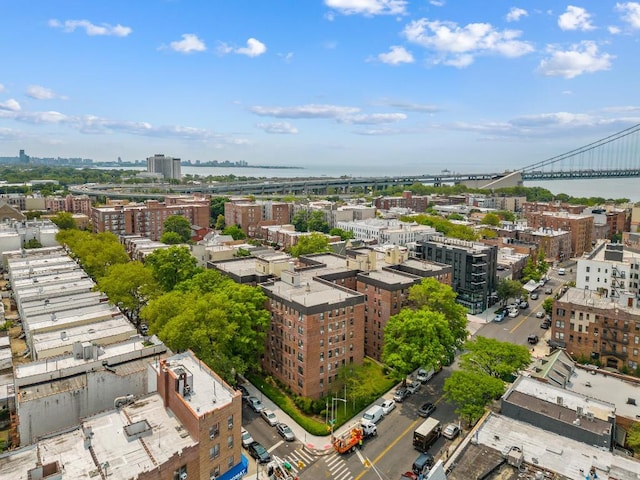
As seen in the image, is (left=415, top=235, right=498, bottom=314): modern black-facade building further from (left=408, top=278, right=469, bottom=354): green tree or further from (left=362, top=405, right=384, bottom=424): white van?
(left=362, top=405, right=384, bottom=424): white van

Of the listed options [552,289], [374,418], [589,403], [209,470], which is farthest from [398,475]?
[552,289]

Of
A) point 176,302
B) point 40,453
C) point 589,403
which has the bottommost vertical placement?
point 589,403

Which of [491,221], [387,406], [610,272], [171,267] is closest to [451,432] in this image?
[387,406]

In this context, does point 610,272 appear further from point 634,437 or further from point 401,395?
point 401,395

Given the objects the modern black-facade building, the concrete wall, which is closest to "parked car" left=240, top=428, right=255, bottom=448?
the concrete wall

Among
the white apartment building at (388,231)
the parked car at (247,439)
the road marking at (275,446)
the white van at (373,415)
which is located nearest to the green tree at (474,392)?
the white van at (373,415)

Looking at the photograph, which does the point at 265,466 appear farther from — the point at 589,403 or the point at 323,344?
the point at 589,403

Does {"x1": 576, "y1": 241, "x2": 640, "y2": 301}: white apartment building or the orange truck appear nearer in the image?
the orange truck
